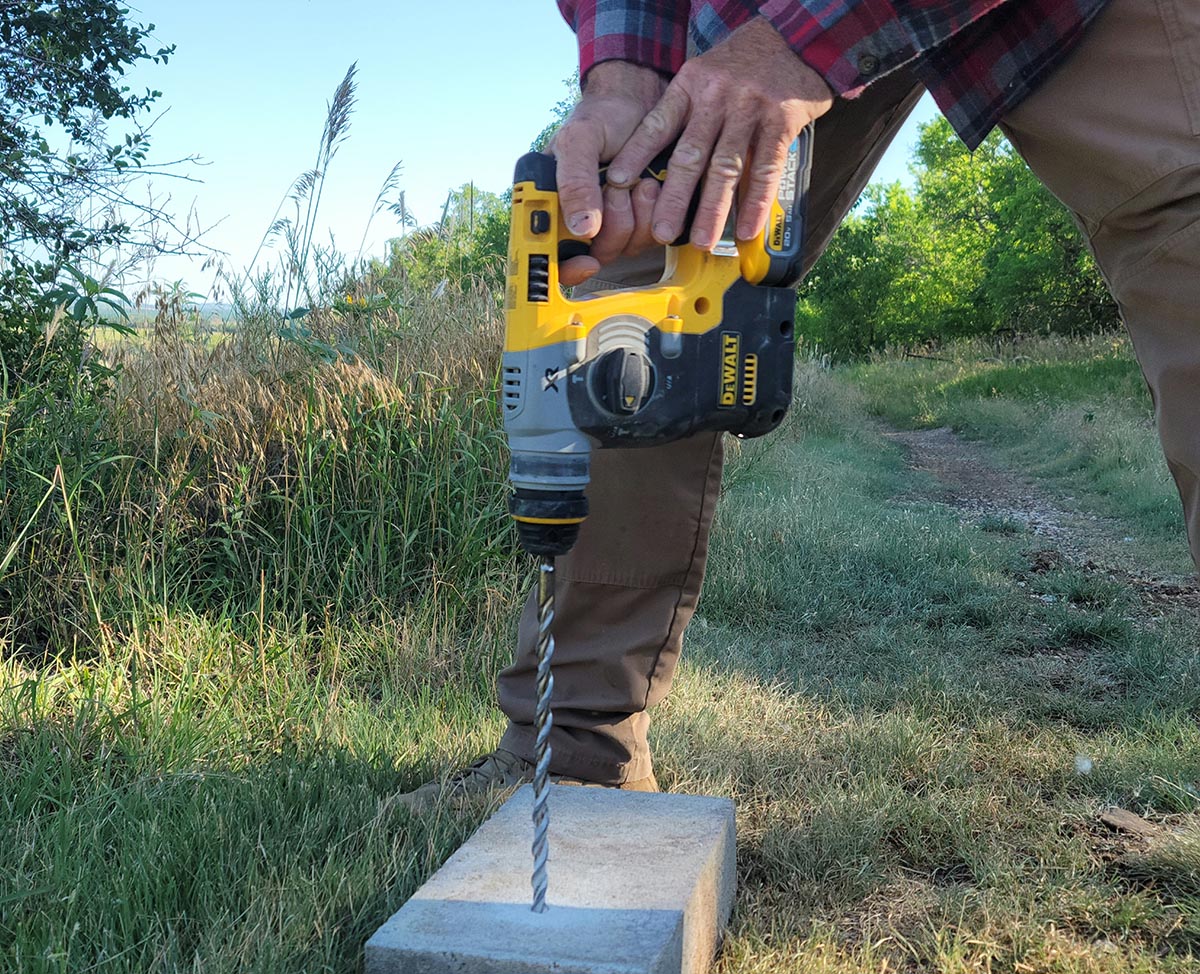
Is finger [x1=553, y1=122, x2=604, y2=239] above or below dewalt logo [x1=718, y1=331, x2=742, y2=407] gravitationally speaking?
above

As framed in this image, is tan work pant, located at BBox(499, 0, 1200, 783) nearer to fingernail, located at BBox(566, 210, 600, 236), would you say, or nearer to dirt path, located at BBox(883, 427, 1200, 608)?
fingernail, located at BBox(566, 210, 600, 236)

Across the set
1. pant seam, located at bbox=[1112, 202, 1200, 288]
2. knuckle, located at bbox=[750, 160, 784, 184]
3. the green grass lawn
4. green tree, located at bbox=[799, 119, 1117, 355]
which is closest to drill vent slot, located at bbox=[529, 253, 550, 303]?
knuckle, located at bbox=[750, 160, 784, 184]

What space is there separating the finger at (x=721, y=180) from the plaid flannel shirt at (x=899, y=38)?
0.44 feet

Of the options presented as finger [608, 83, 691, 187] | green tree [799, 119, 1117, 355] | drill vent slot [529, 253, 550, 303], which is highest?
green tree [799, 119, 1117, 355]

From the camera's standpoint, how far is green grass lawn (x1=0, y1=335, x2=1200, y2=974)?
160cm

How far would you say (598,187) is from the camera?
5.07 ft

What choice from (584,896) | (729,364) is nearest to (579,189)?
(729,364)

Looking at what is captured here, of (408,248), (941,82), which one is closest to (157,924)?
(941,82)

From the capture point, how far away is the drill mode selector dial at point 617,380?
157 centimetres

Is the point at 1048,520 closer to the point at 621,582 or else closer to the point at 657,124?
the point at 621,582

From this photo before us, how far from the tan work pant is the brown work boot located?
3 cm

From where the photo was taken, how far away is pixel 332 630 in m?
2.89

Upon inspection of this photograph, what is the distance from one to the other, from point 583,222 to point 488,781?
1.15 metres

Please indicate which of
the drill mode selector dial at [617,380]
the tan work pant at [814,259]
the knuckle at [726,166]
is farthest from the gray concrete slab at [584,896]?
the knuckle at [726,166]
